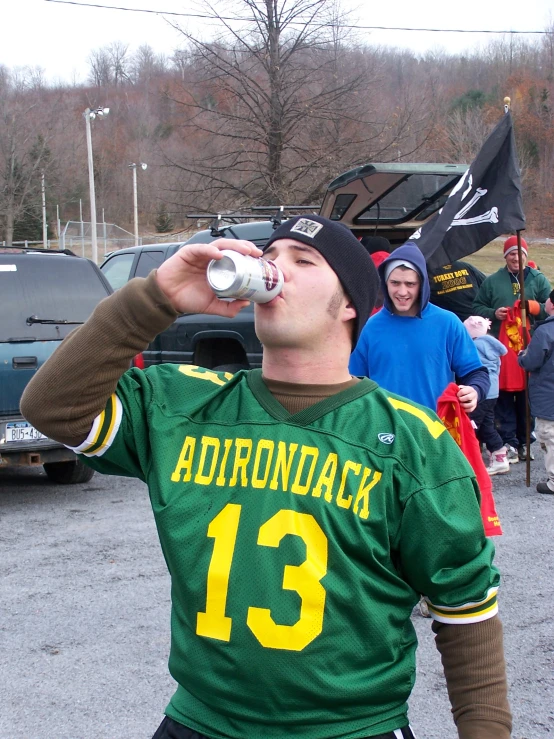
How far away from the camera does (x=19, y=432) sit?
6469mm

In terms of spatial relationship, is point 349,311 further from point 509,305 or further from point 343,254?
point 509,305

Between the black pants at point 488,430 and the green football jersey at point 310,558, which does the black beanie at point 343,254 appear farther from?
the black pants at point 488,430

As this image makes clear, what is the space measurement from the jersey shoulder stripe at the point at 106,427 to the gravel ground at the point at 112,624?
191cm

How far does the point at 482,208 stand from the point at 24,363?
12.4 feet

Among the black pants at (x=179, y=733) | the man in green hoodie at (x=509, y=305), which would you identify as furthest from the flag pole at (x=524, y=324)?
the black pants at (x=179, y=733)

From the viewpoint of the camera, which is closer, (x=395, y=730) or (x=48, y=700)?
(x=395, y=730)

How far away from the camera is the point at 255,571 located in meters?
1.73

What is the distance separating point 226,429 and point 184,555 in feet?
0.99

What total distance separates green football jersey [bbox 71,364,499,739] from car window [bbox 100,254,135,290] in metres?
8.31

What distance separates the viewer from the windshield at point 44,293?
6.79 m

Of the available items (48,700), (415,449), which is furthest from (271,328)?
(48,700)

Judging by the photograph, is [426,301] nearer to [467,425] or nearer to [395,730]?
[467,425]

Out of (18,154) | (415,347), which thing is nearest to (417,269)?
(415,347)

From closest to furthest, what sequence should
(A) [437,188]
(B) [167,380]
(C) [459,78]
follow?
(B) [167,380], (A) [437,188], (C) [459,78]
